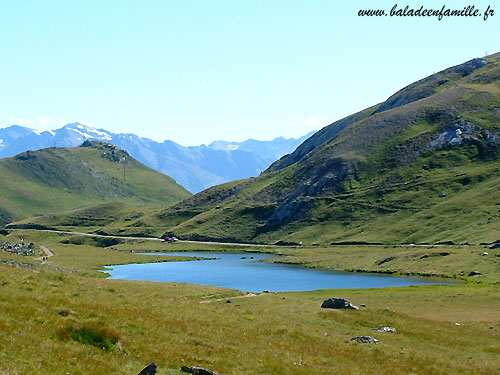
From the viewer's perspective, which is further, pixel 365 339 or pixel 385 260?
pixel 385 260

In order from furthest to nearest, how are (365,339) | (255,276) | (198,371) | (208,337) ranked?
(255,276)
(365,339)
(208,337)
(198,371)

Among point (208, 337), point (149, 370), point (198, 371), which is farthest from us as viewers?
point (208, 337)

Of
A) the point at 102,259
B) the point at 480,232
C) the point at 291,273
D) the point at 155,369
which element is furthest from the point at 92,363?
the point at 480,232

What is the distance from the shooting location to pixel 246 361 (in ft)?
99.3

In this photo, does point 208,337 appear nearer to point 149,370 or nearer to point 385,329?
point 149,370

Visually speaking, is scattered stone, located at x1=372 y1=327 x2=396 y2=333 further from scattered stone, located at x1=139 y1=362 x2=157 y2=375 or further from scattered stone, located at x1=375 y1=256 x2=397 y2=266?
scattered stone, located at x1=375 y1=256 x2=397 y2=266

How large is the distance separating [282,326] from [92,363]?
73.1 feet

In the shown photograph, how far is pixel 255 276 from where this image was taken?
144000mm

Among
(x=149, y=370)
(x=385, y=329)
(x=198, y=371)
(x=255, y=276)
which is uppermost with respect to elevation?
(x=149, y=370)

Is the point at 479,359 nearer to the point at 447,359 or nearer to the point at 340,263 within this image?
the point at 447,359

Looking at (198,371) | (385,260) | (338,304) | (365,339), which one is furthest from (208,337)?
(385,260)

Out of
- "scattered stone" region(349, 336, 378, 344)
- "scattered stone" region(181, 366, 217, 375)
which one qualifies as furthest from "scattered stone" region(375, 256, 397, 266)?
"scattered stone" region(181, 366, 217, 375)

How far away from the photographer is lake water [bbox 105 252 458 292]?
394 feet

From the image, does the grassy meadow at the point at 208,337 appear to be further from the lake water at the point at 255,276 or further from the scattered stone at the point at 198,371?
the lake water at the point at 255,276
